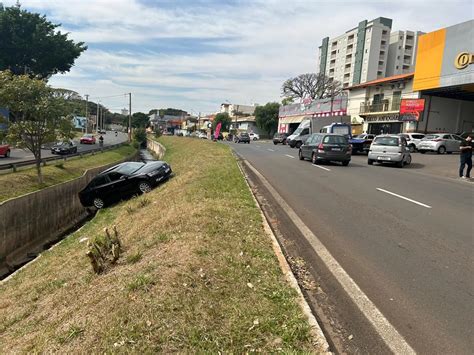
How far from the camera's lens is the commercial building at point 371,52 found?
81562 millimetres

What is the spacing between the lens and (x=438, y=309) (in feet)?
12.7

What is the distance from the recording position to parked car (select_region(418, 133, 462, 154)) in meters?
26.7

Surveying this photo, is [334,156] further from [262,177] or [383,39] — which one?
[383,39]

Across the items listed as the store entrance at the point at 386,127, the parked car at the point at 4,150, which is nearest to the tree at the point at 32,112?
the parked car at the point at 4,150

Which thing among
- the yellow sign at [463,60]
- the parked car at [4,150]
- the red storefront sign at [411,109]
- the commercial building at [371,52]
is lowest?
the parked car at [4,150]

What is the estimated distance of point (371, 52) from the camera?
81188 mm

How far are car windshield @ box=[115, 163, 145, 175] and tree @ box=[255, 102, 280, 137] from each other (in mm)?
61584

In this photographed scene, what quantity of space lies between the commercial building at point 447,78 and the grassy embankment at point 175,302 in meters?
27.0

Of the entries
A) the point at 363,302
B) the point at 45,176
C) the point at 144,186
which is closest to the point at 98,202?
the point at 144,186

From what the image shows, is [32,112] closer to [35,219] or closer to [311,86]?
[35,219]

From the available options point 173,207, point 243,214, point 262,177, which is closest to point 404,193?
point 262,177

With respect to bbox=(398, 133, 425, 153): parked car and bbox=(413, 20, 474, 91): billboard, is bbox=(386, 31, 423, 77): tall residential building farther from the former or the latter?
bbox=(398, 133, 425, 153): parked car

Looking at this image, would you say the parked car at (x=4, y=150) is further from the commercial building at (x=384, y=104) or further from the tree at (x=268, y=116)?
the tree at (x=268, y=116)

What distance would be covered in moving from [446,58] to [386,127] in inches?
427
